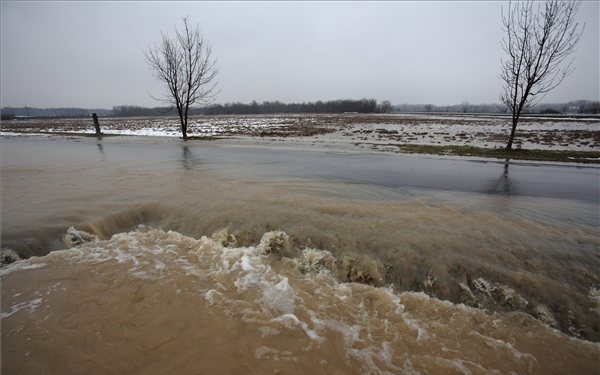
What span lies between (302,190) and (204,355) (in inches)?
224

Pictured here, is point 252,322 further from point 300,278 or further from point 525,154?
point 525,154

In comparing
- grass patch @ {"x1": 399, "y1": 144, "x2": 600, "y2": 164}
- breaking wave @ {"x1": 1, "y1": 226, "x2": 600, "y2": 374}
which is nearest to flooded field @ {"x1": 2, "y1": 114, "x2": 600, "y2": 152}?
grass patch @ {"x1": 399, "y1": 144, "x2": 600, "y2": 164}

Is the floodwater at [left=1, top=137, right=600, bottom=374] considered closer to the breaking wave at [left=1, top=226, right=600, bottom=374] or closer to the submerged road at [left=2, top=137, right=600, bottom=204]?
the breaking wave at [left=1, top=226, right=600, bottom=374]

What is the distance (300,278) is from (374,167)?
792cm

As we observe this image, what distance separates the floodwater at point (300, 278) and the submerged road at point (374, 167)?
0.28 m

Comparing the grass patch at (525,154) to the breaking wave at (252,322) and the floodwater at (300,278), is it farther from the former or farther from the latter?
the breaking wave at (252,322)

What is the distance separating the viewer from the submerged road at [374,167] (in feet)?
29.9

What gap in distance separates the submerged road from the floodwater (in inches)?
10.9

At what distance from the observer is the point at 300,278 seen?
474cm

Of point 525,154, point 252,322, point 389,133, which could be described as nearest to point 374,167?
point 525,154

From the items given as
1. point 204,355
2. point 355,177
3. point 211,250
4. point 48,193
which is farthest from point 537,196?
point 48,193

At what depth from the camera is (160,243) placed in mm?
5789

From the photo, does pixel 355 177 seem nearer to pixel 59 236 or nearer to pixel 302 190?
pixel 302 190

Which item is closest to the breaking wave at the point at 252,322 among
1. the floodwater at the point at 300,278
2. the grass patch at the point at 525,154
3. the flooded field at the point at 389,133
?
the floodwater at the point at 300,278
